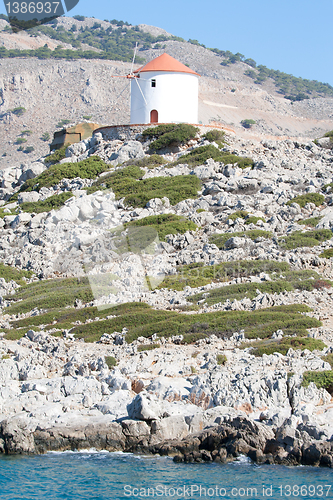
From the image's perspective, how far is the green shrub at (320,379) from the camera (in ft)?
47.4

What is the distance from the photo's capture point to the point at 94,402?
14.7 metres

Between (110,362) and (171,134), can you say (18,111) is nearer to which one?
(171,134)

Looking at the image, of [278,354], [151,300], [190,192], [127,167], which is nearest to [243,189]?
[190,192]

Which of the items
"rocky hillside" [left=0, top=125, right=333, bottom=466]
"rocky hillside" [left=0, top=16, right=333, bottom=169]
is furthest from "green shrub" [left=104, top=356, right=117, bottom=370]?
"rocky hillside" [left=0, top=16, right=333, bottom=169]

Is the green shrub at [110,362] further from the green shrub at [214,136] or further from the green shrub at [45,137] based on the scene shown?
the green shrub at [45,137]

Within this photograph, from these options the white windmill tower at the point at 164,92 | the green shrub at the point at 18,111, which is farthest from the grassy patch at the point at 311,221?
the green shrub at the point at 18,111

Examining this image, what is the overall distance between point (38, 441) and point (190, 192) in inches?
880

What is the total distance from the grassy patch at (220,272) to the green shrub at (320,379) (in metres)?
8.73

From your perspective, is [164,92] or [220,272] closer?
[220,272]

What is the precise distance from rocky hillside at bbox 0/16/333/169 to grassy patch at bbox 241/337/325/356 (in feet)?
215

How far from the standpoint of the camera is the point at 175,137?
40.8 metres

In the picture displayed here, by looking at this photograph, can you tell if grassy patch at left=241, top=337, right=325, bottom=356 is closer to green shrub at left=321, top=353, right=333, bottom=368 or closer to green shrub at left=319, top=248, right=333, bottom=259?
green shrub at left=321, top=353, right=333, bottom=368

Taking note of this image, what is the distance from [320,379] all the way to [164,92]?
32.9 meters

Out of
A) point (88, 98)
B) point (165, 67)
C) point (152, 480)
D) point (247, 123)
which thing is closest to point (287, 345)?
point (152, 480)
